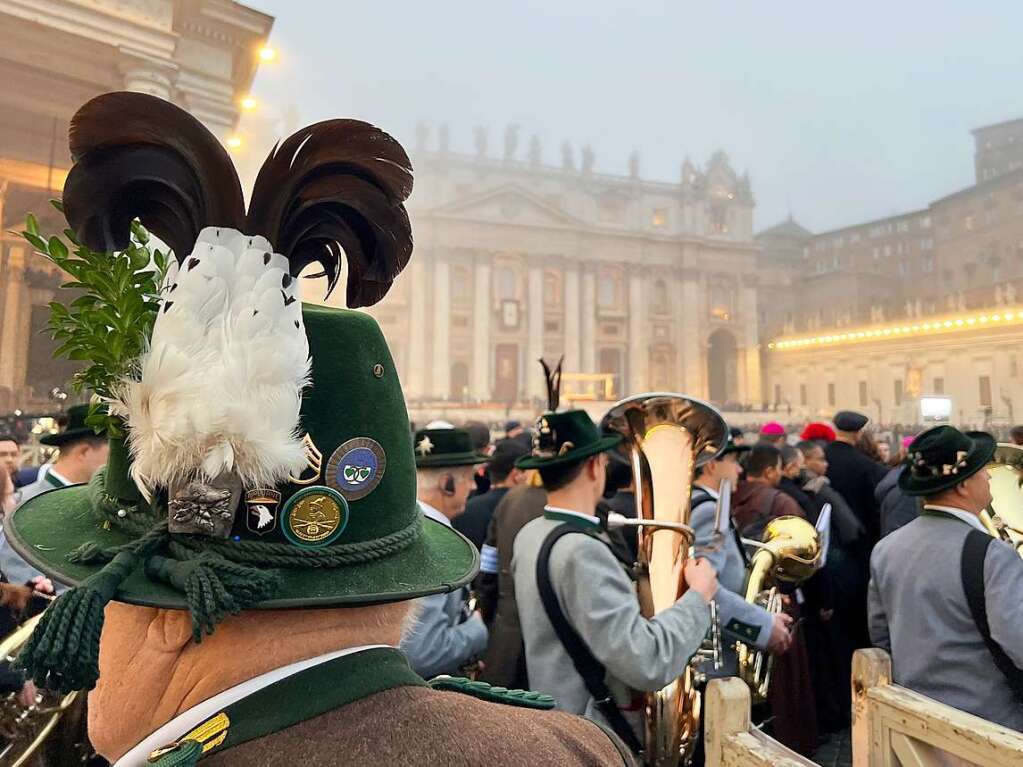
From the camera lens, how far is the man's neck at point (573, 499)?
7.95 feet

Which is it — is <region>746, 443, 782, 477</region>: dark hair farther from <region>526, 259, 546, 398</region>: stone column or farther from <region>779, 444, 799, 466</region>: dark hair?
<region>526, 259, 546, 398</region>: stone column

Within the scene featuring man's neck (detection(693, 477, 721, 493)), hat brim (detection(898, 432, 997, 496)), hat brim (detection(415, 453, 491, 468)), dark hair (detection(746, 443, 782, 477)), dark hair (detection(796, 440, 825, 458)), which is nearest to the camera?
hat brim (detection(898, 432, 997, 496))

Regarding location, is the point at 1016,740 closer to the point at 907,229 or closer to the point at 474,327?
the point at 474,327

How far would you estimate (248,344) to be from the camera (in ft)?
2.69

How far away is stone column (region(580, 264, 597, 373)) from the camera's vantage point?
165 feet

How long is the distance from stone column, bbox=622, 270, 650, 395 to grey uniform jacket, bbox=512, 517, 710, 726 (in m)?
49.6

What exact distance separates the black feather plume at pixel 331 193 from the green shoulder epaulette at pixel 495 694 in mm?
684

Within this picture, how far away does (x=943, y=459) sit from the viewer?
9.13 feet

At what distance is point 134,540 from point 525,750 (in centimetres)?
57

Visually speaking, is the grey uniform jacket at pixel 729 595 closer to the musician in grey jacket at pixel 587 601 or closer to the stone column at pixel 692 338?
the musician in grey jacket at pixel 587 601

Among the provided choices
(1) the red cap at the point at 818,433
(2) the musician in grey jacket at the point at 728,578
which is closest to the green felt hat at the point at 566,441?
(2) the musician in grey jacket at the point at 728,578

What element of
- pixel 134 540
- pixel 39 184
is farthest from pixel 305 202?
pixel 39 184

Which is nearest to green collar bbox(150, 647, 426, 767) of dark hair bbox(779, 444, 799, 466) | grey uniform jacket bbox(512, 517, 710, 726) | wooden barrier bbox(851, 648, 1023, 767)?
grey uniform jacket bbox(512, 517, 710, 726)

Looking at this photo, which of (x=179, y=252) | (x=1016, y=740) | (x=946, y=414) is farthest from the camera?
(x=946, y=414)
